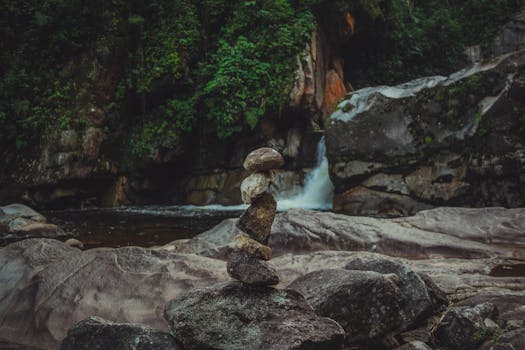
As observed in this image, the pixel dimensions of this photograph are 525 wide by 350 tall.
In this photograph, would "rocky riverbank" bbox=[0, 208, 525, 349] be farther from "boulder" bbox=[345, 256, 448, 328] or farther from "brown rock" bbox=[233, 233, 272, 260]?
"brown rock" bbox=[233, 233, 272, 260]

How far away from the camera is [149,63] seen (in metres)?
13.8

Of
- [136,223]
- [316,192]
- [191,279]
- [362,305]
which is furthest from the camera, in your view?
[316,192]

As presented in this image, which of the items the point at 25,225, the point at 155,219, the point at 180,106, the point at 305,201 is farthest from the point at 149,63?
the point at 25,225

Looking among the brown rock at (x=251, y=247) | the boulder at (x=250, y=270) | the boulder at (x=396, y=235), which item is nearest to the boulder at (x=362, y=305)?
the boulder at (x=250, y=270)

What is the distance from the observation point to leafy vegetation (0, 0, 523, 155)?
12.8 meters

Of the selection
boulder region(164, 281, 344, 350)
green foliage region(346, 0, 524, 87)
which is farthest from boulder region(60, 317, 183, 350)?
green foliage region(346, 0, 524, 87)

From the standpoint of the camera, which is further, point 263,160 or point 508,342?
point 263,160

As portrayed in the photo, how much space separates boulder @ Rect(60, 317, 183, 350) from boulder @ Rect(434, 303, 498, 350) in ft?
5.67

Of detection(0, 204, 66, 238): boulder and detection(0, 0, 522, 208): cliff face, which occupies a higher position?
detection(0, 0, 522, 208): cliff face

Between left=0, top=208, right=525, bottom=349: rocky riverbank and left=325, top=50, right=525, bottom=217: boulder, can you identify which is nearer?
left=0, top=208, right=525, bottom=349: rocky riverbank

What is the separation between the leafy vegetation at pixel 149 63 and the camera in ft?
42.0

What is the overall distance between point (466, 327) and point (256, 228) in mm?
1483

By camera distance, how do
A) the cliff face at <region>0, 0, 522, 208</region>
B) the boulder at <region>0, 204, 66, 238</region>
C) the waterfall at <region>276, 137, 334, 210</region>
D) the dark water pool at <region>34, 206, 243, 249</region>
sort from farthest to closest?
1. the cliff face at <region>0, 0, 522, 208</region>
2. the waterfall at <region>276, 137, 334, 210</region>
3. the boulder at <region>0, 204, 66, 238</region>
4. the dark water pool at <region>34, 206, 243, 249</region>

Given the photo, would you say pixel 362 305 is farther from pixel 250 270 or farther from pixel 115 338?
pixel 115 338
